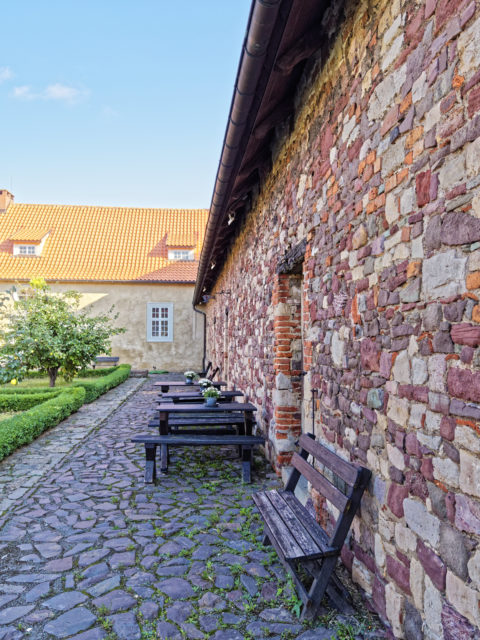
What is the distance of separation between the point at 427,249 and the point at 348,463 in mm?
1281

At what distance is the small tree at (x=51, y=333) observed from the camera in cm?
1127

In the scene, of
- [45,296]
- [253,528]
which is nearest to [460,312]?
[253,528]

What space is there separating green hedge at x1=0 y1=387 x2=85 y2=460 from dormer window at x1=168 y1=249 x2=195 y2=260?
39.9 ft

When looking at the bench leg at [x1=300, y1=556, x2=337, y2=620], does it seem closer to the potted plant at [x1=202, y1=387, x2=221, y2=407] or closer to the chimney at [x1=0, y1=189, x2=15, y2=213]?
the potted plant at [x1=202, y1=387, x2=221, y2=407]

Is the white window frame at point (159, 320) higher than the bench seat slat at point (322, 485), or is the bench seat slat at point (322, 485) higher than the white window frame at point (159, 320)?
the white window frame at point (159, 320)

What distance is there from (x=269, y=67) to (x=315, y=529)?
2927 millimetres

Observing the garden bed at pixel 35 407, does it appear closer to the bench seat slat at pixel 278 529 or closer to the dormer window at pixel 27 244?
the bench seat slat at pixel 278 529

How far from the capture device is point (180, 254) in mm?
20703

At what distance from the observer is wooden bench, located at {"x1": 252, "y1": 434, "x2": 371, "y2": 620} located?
2316mm

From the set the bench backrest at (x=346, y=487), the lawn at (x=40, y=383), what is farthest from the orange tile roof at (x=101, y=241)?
the bench backrest at (x=346, y=487)

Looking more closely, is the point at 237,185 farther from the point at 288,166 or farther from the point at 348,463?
the point at 348,463

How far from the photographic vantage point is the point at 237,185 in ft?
19.4

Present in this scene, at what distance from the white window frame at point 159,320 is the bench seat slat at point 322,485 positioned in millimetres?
16463

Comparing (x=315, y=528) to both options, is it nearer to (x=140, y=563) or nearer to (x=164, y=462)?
(x=140, y=563)
